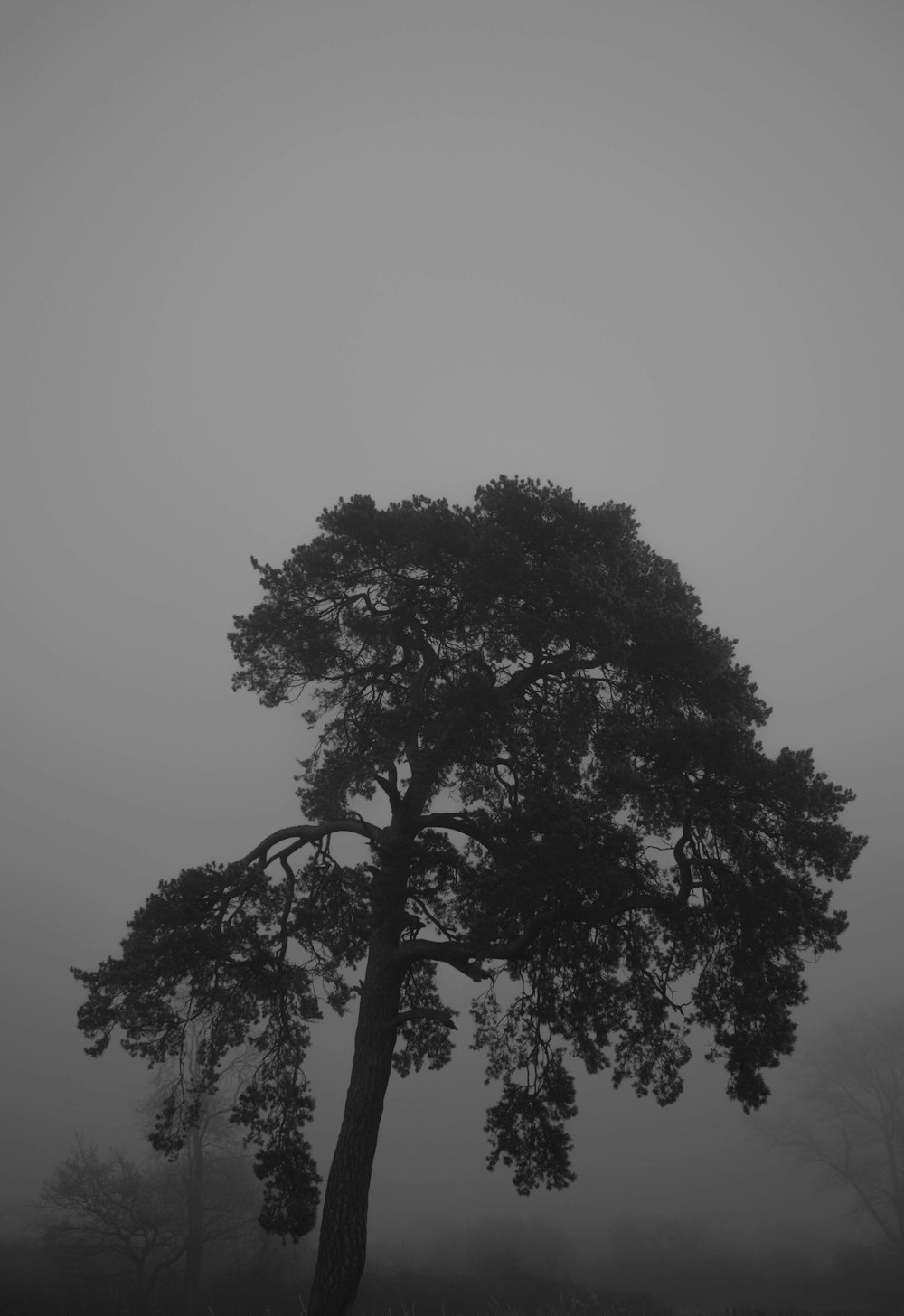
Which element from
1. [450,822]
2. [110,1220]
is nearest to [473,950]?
[450,822]

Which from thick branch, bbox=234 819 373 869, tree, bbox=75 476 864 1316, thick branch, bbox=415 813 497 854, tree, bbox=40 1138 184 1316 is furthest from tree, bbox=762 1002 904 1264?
thick branch, bbox=234 819 373 869

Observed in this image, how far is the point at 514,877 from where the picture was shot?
32.2ft

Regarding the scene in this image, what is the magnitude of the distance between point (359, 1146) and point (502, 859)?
15.9 ft

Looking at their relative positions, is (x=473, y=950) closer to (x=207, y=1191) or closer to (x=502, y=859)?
(x=502, y=859)

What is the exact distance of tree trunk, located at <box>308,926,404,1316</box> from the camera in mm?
9477

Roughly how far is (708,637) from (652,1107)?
9592 centimetres

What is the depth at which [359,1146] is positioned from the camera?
34.1 ft

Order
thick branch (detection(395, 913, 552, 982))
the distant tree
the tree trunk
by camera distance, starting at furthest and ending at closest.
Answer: the distant tree → thick branch (detection(395, 913, 552, 982)) → the tree trunk

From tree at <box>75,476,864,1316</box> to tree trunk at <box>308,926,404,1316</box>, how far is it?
44 millimetres

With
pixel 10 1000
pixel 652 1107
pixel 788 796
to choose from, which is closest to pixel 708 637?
pixel 788 796

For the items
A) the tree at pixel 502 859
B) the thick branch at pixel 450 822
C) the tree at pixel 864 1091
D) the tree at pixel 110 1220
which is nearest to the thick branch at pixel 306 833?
the tree at pixel 502 859

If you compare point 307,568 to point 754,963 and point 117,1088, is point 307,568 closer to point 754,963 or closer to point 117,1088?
point 754,963

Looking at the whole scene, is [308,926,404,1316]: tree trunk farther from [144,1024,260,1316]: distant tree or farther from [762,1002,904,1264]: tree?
[762,1002,904,1264]: tree

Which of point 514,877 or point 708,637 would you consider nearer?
point 514,877
